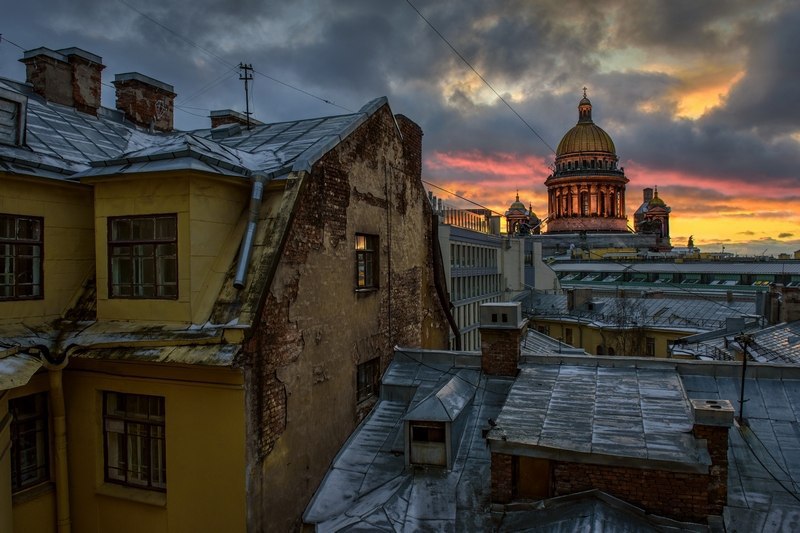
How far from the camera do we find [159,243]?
30.0ft

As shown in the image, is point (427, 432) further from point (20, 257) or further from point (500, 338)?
point (20, 257)

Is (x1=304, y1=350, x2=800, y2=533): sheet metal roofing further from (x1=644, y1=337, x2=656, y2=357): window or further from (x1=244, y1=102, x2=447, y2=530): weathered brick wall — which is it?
(x1=644, y1=337, x2=656, y2=357): window

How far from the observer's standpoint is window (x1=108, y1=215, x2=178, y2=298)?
9125 millimetres

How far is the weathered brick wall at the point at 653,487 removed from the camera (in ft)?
24.5

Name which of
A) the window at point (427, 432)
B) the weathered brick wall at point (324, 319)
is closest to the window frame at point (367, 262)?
the weathered brick wall at point (324, 319)

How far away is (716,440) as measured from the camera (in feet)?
25.2

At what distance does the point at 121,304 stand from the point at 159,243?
4.03 feet

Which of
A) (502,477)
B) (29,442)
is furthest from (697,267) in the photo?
(29,442)

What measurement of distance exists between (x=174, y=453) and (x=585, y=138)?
9307 centimetres

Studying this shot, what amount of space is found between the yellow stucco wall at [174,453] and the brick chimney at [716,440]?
6287mm

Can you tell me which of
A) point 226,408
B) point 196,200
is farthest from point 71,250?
point 226,408

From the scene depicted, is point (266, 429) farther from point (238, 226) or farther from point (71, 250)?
point (71, 250)

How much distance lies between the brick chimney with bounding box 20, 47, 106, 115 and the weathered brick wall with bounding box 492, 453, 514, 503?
11946mm

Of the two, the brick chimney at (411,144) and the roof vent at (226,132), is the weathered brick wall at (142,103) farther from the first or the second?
the brick chimney at (411,144)
